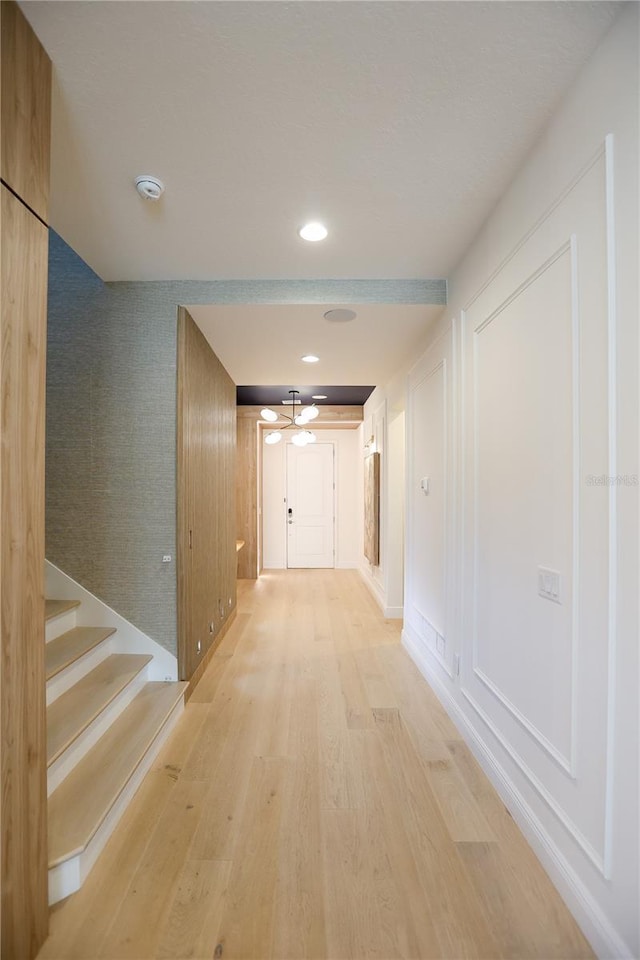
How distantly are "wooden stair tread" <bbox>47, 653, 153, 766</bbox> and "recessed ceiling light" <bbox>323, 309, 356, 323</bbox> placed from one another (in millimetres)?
2396

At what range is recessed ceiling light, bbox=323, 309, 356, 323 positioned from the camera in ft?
9.52

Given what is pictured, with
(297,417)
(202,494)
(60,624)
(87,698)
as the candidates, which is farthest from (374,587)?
(87,698)

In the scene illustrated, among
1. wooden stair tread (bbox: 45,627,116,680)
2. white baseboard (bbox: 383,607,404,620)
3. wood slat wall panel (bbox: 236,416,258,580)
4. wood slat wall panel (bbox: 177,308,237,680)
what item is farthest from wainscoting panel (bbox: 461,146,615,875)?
wood slat wall panel (bbox: 236,416,258,580)

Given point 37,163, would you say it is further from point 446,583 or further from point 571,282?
point 446,583

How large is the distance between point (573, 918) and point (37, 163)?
2717 millimetres

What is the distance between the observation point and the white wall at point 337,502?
7.92 meters

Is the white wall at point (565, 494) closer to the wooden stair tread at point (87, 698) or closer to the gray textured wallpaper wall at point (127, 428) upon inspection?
the gray textured wallpaper wall at point (127, 428)

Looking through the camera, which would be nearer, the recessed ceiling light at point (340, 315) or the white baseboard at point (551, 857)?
the white baseboard at point (551, 857)

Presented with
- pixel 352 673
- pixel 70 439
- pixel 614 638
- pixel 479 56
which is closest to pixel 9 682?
pixel 614 638

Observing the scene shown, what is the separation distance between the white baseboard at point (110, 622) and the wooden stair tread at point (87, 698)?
53 millimetres

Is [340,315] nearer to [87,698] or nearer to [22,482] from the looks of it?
[22,482]

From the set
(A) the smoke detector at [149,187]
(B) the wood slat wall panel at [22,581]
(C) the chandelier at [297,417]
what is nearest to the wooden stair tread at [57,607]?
(B) the wood slat wall panel at [22,581]

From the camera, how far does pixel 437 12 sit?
49.2 inches

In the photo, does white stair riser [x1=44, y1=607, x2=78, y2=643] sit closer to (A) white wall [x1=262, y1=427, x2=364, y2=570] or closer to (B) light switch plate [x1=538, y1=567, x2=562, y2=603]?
(B) light switch plate [x1=538, y1=567, x2=562, y2=603]
